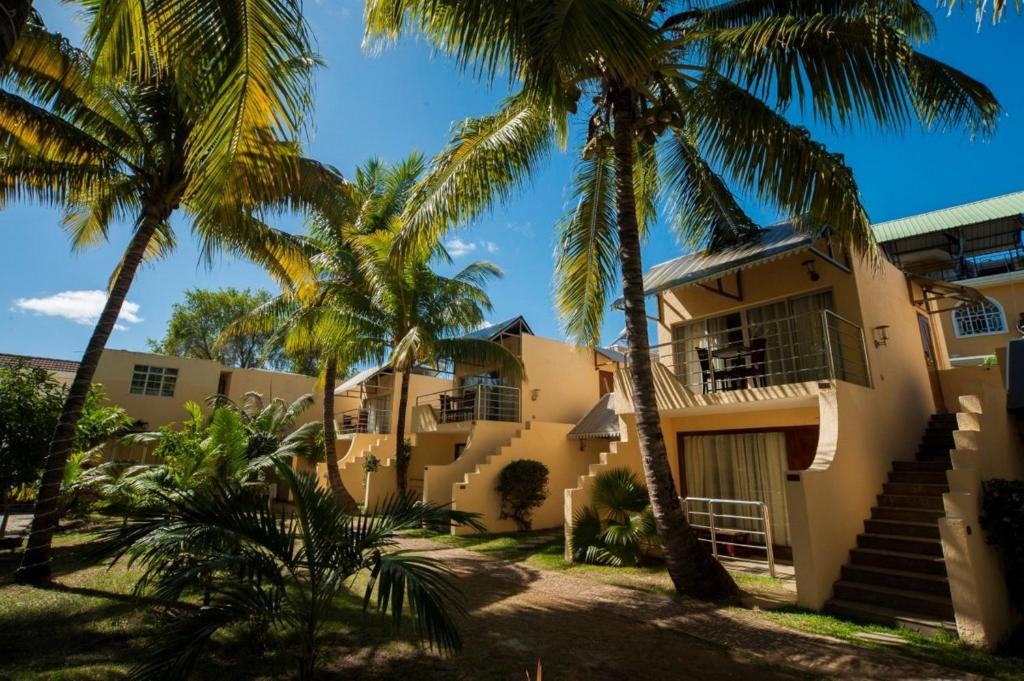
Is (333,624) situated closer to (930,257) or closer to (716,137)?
(716,137)

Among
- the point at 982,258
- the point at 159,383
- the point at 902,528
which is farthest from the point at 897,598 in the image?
the point at 159,383

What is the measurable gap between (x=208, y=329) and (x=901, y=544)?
40.8 meters

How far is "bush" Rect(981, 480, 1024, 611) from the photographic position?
605 centimetres

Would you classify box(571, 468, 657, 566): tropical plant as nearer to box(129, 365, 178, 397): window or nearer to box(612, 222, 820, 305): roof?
box(612, 222, 820, 305): roof

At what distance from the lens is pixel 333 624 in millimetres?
6156

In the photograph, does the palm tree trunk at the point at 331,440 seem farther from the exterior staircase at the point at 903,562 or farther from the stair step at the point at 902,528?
the stair step at the point at 902,528

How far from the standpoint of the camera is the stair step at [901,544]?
713 cm

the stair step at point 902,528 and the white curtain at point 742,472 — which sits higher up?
the white curtain at point 742,472

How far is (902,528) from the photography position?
303 inches

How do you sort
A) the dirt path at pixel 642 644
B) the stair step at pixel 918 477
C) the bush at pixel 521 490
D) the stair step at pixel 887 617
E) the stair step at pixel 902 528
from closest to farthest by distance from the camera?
1. the dirt path at pixel 642 644
2. the stair step at pixel 887 617
3. the stair step at pixel 902 528
4. the stair step at pixel 918 477
5. the bush at pixel 521 490

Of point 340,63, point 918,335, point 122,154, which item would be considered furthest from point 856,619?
point 122,154

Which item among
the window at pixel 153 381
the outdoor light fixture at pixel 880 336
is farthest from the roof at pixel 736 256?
the window at pixel 153 381

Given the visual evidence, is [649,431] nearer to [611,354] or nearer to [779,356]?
[779,356]

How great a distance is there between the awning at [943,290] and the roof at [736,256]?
14.0 feet
